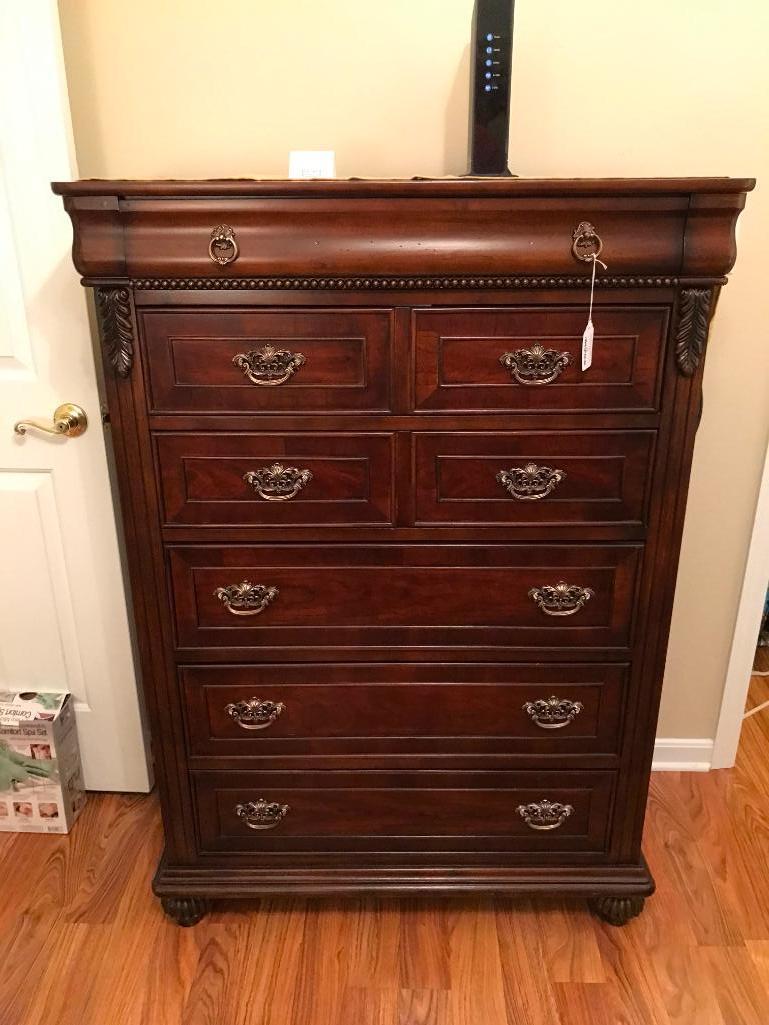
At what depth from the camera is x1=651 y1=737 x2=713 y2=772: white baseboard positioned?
6.49ft

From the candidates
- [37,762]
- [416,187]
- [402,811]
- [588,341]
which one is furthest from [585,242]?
[37,762]

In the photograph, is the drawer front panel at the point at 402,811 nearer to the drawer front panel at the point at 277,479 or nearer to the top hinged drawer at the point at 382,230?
the drawer front panel at the point at 277,479

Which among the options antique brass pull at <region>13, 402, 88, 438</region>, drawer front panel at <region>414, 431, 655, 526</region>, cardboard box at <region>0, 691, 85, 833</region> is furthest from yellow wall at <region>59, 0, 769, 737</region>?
cardboard box at <region>0, 691, 85, 833</region>

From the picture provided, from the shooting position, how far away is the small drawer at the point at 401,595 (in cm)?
133

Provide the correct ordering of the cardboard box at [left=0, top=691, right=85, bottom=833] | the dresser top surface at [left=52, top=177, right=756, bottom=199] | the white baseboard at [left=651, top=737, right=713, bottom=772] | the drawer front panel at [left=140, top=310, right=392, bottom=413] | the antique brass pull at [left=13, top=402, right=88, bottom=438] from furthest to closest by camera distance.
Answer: the white baseboard at [left=651, top=737, right=713, bottom=772] → the cardboard box at [left=0, top=691, right=85, bottom=833] → the antique brass pull at [left=13, top=402, right=88, bottom=438] → the drawer front panel at [left=140, top=310, right=392, bottom=413] → the dresser top surface at [left=52, top=177, right=756, bottom=199]

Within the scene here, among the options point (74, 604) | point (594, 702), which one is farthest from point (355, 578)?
point (74, 604)

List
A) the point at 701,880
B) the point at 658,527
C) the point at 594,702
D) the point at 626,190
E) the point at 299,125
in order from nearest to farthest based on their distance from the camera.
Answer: the point at 626,190, the point at 658,527, the point at 594,702, the point at 299,125, the point at 701,880

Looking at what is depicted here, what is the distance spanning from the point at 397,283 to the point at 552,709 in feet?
2.60

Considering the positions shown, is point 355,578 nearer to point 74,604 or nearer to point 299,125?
point 74,604

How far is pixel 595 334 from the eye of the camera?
3.96 feet

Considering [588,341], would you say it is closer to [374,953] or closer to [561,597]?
[561,597]

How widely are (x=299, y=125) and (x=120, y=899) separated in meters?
1.61

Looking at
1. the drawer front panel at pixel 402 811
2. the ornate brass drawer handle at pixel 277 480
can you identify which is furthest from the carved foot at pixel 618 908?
the ornate brass drawer handle at pixel 277 480

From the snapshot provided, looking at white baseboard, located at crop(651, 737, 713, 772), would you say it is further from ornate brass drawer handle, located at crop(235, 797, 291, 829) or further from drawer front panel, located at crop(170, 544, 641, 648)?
ornate brass drawer handle, located at crop(235, 797, 291, 829)
